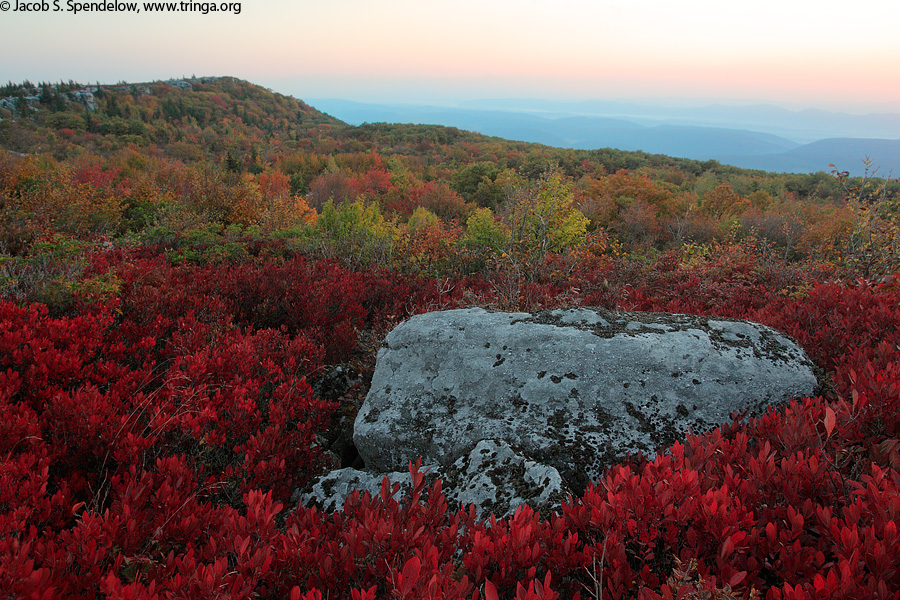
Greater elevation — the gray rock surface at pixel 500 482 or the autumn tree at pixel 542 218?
the autumn tree at pixel 542 218

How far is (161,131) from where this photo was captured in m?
61.2

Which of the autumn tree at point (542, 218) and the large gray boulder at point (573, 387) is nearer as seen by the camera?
the large gray boulder at point (573, 387)

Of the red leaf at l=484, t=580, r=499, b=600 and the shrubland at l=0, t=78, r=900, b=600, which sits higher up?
the red leaf at l=484, t=580, r=499, b=600

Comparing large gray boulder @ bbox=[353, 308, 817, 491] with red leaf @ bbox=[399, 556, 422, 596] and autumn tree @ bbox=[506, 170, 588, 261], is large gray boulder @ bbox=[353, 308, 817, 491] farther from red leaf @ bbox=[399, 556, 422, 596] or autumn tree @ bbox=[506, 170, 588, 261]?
autumn tree @ bbox=[506, 170, 588, 261]

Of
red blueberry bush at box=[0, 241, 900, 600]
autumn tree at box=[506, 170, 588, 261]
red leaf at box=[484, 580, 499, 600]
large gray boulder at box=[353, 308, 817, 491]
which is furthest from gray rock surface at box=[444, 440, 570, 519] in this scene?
autumn tree at box=[506, 170, 588, 261]

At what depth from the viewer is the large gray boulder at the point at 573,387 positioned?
9.06 ft

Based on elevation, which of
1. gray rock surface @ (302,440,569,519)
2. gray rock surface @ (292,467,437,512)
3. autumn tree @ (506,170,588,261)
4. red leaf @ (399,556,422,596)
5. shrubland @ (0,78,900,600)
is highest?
autumn tree @ (506,170,588,261)

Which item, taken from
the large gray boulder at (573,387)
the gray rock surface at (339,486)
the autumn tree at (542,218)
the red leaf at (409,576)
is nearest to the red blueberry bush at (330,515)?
the red leaf at (409,576)

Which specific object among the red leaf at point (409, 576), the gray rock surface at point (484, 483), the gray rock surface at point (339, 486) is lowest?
the gray rock surface at point (339, 486)

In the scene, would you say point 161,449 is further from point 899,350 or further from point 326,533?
point 899,350

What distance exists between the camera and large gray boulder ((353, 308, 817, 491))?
276cm

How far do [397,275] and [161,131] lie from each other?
7044 cm

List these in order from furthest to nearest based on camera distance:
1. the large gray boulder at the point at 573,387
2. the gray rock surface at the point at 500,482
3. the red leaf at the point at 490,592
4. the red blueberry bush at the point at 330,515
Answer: the large gray boulder at the point at 573,387 → the gray rock surface at the point at 500,482 → the red blueberry bush at the point at 330,515 → the red leaf at the point at 490,592

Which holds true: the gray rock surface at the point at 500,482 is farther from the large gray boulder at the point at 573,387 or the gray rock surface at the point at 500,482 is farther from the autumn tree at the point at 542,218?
the autumn tree at the point at 542,218
